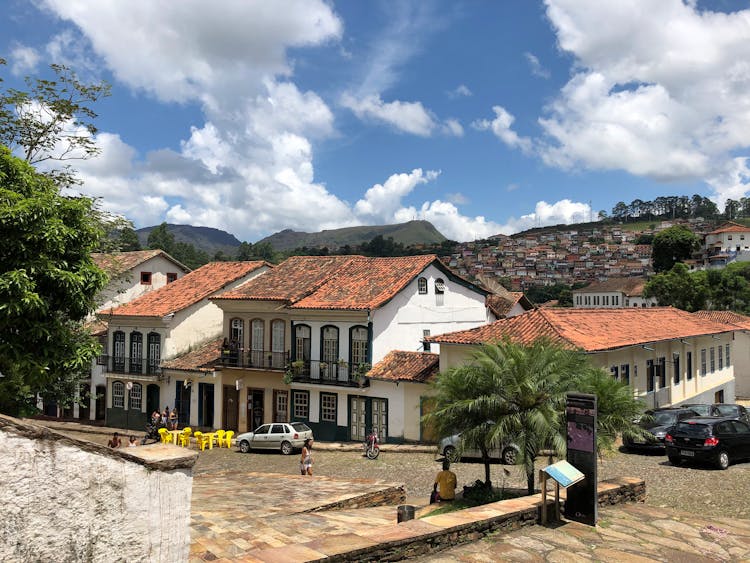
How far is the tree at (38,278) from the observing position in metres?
10.2

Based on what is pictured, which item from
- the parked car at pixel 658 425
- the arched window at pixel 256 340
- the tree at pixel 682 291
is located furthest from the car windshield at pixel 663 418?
the tree at pixel 682 291

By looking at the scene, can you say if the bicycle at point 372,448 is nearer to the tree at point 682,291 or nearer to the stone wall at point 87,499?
the stone wall at point 87,499

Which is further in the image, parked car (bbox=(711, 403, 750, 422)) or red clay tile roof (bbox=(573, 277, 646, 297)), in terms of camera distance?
red clay tile roof (bbox=(573, 277, 646, 297))

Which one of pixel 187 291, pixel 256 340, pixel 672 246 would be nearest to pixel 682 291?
pixel 672 246

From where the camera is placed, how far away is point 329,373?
2653cm

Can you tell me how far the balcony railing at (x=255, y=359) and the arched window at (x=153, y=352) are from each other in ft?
13.1

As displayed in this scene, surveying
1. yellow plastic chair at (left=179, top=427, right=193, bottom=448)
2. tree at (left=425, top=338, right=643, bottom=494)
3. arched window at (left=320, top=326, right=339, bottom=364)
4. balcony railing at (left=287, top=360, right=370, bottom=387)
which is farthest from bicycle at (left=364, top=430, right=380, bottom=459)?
tree at (left=425, top=338, right=643, bottom=494)

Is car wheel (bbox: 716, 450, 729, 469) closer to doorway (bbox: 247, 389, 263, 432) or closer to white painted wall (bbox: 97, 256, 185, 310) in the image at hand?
doorway (bbox: 247, 389, 263, 432)

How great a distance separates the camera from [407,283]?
88.7 feet

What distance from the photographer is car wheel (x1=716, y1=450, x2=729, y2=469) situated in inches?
659

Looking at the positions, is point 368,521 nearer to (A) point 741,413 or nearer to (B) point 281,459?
(B) point 281,459

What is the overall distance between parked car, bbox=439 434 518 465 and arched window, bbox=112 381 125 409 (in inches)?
800

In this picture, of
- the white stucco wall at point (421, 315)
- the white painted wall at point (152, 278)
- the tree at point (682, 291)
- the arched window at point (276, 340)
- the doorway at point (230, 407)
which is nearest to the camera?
the white stucco wall at point (421, 315)

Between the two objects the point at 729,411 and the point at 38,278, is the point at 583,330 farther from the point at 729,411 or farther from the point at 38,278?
the point at 38,278
